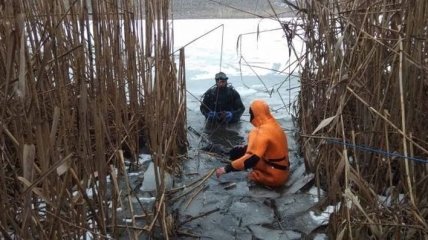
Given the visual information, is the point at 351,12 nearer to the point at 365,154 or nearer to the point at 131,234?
the point at 365,154

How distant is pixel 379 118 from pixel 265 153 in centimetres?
111

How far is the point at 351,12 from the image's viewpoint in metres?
2.35

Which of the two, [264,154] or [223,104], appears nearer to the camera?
[264,154]

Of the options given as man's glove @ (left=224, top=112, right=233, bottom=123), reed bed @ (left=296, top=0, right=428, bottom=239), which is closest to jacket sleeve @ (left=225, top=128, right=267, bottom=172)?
reed bed @ (left=296, top=0, right=428, bottom=239)

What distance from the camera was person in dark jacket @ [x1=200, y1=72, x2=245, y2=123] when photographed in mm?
4699

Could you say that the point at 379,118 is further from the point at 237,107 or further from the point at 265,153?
the point at 237,107

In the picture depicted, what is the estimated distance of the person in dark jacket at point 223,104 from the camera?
470cm

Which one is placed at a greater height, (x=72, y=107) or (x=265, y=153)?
(x=72, y=107)

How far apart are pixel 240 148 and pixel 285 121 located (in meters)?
1.22

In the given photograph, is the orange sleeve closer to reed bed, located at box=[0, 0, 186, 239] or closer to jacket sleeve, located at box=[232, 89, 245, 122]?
reed bed, located at box=[0, 0, 186, 239]

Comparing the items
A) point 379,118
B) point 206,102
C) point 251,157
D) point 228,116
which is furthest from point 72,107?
point 206,102

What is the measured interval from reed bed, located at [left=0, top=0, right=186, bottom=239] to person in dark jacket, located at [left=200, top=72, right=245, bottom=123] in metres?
1.32

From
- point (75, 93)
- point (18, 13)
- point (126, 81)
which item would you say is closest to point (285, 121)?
point (126, 81)

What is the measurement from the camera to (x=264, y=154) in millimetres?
3262
